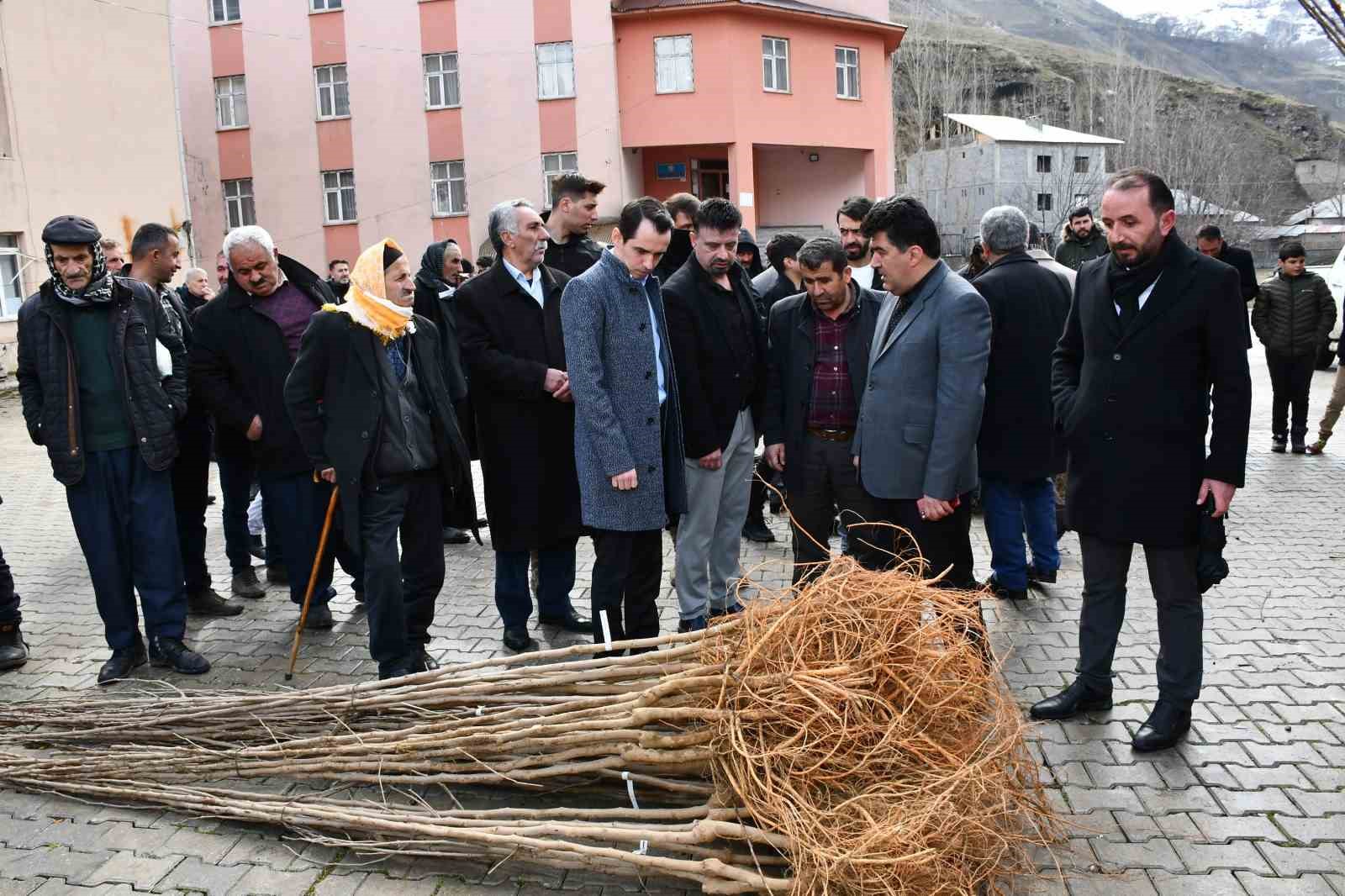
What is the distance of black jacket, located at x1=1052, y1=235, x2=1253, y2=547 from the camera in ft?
13.6

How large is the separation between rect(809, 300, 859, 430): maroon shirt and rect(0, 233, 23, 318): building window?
76.8ft

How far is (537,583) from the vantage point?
20.8 feet

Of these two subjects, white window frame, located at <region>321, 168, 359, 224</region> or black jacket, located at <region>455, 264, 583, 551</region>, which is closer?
black jacket, located at <region>455, 264, 583, 551</region>

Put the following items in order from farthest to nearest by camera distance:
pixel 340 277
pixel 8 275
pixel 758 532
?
pixel 8 275
pixel 340 277
pixel 758 532

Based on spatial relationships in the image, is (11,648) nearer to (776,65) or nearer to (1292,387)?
(1292,387)

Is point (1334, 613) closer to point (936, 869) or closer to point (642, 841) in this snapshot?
point (936, 869)

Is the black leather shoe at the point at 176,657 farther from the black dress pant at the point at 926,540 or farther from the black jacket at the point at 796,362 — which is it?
the black dress pant at the point at 926,540

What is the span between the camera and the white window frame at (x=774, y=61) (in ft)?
110

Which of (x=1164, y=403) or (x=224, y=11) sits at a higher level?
(x=224, y=11)

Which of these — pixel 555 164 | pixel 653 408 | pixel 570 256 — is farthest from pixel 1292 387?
pixel 555 164

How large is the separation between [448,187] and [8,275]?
1364 centimetres

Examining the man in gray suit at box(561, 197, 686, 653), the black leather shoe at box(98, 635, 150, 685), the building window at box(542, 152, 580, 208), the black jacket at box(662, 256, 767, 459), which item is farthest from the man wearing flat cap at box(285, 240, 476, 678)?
the building window at box(542, 152, 580, 208)

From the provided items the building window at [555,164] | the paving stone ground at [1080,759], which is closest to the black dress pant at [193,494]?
the paving stone ground at [1080,759]

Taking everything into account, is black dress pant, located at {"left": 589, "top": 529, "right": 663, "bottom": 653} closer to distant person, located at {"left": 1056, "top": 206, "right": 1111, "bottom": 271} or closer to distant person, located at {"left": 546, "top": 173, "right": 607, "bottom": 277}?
distant person, located at {"left": 546, "top": 173, "right": 607, "bottom": 277}
